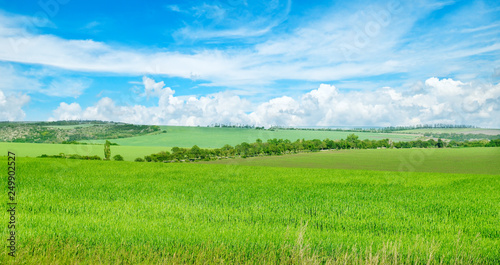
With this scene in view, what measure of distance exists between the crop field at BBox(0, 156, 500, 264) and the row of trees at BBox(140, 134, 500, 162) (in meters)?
31.3

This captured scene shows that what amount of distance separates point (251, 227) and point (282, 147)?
168ft

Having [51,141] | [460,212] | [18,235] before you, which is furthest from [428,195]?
[51,141]

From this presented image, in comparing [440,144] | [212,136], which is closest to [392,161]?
[440,144]

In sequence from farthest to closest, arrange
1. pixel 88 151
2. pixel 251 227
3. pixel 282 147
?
pixel 282 147, pixel 88 151, pixel 251 227

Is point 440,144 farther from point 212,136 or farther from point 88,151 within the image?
point 88,151

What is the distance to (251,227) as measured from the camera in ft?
25.8

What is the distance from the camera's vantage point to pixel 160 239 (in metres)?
6.63

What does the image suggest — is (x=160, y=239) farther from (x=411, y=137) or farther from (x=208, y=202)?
(x=411, y=137)

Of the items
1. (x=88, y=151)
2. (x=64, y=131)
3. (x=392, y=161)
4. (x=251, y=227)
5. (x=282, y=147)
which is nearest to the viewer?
(x=251, y=227)

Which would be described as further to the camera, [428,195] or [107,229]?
[428,195]

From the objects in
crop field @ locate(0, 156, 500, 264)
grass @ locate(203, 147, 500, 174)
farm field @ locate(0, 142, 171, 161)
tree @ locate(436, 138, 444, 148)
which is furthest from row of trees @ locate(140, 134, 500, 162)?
crop field @ locate(0, 156, 500, 264)

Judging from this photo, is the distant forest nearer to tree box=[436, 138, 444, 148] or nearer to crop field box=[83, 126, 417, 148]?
crop field box=[83, 126, 417, 148]

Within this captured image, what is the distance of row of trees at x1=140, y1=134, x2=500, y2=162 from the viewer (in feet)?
153

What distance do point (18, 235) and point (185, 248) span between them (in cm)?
388
